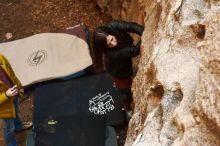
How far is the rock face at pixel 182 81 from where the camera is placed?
2.40 m

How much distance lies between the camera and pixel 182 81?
2.71 metres

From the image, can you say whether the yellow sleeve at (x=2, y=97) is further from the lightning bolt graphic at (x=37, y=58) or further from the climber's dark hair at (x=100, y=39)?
the lightning bolt graphic at (x=37, y=58)

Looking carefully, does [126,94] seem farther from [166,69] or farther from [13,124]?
[166,69]

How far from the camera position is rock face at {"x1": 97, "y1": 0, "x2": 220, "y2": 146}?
240cm

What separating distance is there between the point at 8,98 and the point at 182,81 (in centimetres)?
265

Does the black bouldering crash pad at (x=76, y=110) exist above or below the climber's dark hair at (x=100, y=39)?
below

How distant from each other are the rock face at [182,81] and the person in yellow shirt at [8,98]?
1.82 m

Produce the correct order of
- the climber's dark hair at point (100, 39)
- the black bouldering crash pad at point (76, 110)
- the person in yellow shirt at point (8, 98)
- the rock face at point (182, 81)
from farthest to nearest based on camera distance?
the person in yellow shirt at point (8, 98)
the black bouldering crash pad at point (76, 110)
the climber's dark hair at point (100, 39)
the rock face at point (182, 81)

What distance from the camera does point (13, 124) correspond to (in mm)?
5293

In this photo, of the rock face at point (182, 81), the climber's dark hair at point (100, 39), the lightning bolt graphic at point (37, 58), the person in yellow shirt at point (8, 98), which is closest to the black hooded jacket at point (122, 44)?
the climber's dark hair at point (100, 39)

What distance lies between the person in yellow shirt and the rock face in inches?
71.7

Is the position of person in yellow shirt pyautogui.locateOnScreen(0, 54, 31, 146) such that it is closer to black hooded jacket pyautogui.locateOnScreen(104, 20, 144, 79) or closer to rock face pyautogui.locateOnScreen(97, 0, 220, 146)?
black hooded jacket pyautogui.locateOnScreen(104, 20, 144, 79)

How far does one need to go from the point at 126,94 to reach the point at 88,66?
3.52 ft

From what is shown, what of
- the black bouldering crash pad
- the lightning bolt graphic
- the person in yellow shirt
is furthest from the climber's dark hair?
the lightning bolt graphic
